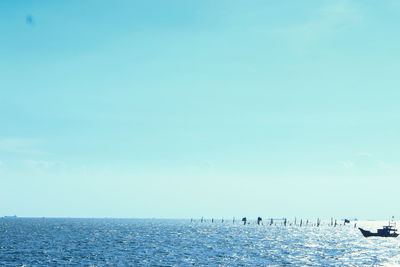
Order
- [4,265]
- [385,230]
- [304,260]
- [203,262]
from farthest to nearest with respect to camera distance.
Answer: [385,230]
[304,260]
[203,262]
[4,265]

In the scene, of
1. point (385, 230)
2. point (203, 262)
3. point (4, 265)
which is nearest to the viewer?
point (4, 265)

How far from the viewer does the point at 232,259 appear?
64.8 metres

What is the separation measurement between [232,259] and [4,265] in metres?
32.0

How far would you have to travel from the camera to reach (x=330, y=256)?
72.4 meters

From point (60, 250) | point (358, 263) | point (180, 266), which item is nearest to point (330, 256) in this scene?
point (358, 263)

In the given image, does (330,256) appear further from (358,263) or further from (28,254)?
(28,254)

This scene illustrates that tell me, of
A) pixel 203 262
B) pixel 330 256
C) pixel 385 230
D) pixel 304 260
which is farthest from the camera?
pixel 385 230

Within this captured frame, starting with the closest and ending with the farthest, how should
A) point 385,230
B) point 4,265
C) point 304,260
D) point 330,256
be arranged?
point 4,265 → point 304,260 → point 330,256 → point 385,230

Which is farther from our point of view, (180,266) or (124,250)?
(124,250)

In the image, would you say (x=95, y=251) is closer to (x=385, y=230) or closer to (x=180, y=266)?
(x=180, y=266)

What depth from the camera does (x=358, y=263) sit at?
63.8m

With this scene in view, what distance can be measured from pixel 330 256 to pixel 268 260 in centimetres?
1422

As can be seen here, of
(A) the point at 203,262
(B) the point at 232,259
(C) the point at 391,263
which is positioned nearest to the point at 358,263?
(C) the point at 391,263

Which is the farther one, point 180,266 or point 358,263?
point 358,263
